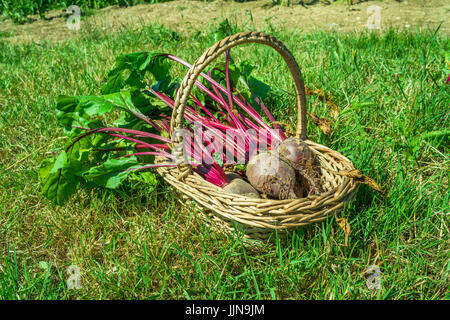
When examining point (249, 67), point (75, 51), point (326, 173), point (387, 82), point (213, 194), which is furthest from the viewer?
point (75, 51)

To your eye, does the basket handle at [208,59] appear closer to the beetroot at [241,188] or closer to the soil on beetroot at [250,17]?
the beetroot at [241,188]

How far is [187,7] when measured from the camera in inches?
201

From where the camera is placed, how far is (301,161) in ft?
5.95

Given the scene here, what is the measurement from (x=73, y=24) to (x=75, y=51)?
1521 mm

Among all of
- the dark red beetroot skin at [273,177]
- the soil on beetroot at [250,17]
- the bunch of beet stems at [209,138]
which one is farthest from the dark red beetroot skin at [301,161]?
the soil on beetroot at [250,17]

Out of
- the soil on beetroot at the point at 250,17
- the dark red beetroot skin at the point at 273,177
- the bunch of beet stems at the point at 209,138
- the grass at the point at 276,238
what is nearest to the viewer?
the grass at the point at 276,238

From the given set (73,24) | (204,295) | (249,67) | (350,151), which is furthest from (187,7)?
(204,295)

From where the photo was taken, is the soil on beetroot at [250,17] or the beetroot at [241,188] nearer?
the beetroot at [241,188]

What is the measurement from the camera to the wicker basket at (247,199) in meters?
1.50

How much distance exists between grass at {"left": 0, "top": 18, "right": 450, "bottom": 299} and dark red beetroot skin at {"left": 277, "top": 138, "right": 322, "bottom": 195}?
0.21m

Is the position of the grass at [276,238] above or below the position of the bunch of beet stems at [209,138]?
below

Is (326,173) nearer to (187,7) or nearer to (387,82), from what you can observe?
(387,82)

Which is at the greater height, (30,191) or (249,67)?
(249,67)

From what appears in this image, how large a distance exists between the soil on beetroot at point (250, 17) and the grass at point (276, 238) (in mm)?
1532
